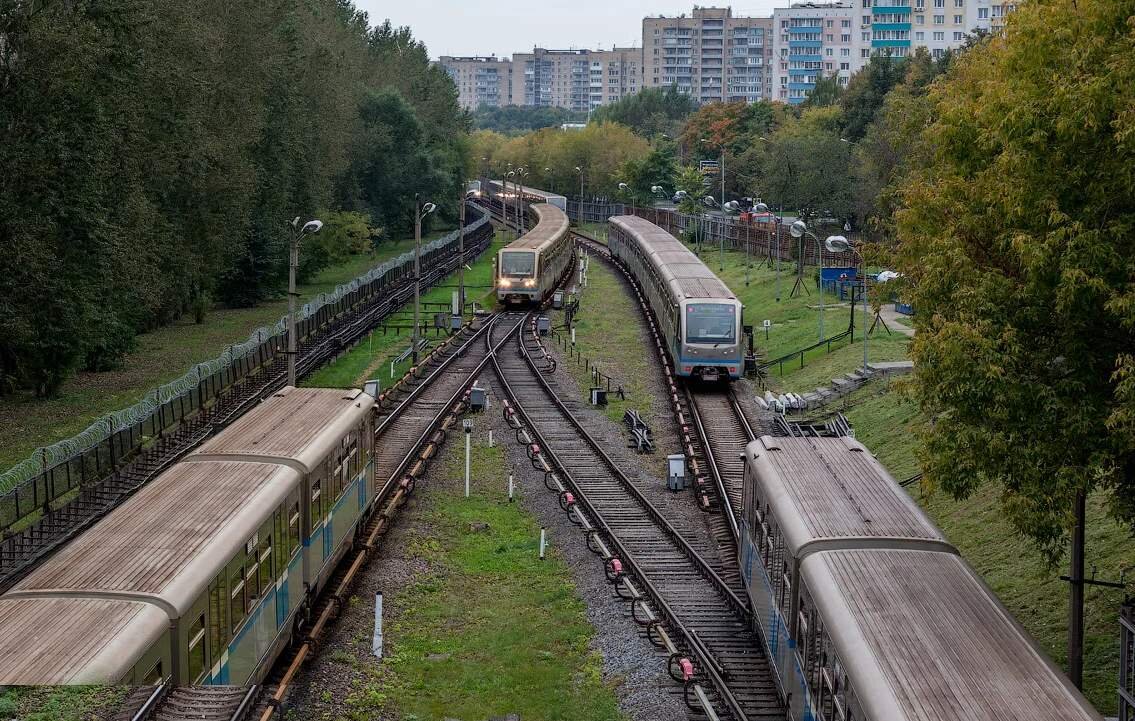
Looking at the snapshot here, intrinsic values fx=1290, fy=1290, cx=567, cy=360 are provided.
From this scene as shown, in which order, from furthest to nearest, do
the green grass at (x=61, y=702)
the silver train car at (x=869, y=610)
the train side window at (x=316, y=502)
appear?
the train side window at (x=316, y=502), the silver train car at (x=869, y=610), the green grass at (x=61, y=702)

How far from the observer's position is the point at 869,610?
40.8 ft

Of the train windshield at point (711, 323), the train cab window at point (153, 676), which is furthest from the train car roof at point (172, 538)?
the train windshield at point (711, 323)

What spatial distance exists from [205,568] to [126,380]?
30731mm

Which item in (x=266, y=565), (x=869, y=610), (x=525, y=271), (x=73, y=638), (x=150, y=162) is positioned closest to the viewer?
(x=73, y=638)

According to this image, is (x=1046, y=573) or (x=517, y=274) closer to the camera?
(x=1046, y=573)

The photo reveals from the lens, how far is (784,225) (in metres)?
77.3

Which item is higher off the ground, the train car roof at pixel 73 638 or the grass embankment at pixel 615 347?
the train car roof at pixel 73 638

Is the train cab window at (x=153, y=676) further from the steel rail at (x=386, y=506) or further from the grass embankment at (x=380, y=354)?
the grass embankment at (x=380, y=354)

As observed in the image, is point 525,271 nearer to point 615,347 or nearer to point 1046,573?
point 615,347

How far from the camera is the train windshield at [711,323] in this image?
36.8 meters

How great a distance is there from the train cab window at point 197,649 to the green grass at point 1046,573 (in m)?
8.25

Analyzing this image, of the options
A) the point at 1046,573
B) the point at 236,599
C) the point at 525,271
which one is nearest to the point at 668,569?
the point at 1046,573

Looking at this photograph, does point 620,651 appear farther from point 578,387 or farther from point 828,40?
point 828,40

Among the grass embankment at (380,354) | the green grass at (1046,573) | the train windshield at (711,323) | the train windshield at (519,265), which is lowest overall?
the green grass at (1046,573)
